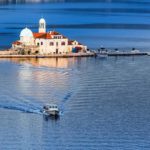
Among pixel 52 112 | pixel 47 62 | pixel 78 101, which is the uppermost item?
pixel 47 62

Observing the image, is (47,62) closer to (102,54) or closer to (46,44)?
→ (102,54)

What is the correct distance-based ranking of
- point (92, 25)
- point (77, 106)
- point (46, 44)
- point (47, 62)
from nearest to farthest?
point (77, 106)
point (47, 62)
point (46, 44)
point (92, 25)

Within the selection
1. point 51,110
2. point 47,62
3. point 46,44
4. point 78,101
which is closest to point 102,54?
point 46,44

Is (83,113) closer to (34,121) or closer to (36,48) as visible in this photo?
(34,121)

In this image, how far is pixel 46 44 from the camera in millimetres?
54281

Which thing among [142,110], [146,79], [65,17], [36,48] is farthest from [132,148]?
[65,17]

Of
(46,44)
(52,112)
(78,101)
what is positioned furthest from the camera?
(46,44)

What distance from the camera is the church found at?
53969 millimetres

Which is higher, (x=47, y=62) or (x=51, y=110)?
(x=47, y=62)

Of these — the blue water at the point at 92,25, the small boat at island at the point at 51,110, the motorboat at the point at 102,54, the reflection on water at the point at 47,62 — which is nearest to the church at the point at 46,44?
the motorboat at the point at 102,54

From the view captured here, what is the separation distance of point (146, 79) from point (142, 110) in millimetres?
8379

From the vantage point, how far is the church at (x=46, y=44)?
177 feet

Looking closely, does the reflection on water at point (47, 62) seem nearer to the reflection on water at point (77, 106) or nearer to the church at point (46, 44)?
the reflection on water at point (77, 106)

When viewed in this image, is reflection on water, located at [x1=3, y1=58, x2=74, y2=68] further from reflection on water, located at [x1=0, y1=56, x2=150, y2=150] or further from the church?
the church
